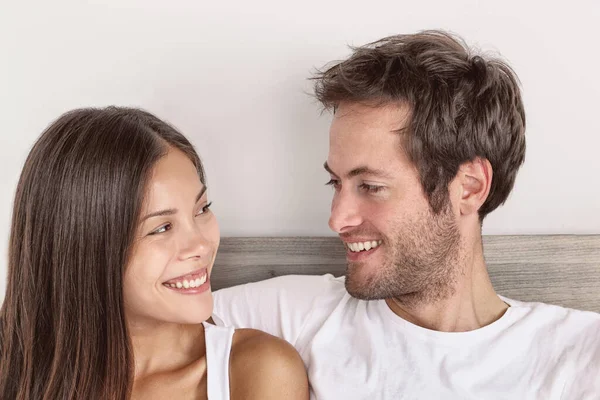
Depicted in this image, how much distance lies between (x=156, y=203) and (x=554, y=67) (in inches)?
42.4

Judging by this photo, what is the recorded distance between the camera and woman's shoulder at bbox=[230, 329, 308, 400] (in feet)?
4.26

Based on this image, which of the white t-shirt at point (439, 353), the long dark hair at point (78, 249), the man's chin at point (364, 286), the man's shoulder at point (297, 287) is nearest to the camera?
the long dark hair at point (78, 249)

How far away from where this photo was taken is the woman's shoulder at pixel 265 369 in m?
1.30

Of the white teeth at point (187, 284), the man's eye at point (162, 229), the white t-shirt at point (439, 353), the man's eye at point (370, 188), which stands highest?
the man's eye at point (370, 188)

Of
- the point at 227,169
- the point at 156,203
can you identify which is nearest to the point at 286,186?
the point at 227,169

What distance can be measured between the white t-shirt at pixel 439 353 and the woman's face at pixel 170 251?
0.82 feet

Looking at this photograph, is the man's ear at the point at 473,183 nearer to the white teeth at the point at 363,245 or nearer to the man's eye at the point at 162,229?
the white teeth at the point at 363,245

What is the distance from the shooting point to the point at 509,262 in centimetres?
165

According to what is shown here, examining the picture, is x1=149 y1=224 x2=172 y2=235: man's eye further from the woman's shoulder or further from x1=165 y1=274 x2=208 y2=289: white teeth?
the woman's shoulder

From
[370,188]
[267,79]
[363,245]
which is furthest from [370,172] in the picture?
[267,79]

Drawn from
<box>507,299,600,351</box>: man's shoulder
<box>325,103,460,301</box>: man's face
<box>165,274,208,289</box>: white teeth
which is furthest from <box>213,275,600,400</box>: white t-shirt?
<box>165,274,208,289</box>: white teeth

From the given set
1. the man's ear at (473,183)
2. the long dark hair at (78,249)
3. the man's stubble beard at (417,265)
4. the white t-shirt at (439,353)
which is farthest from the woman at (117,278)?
the man's ear at (473,183)

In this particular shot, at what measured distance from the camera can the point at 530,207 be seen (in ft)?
5.55

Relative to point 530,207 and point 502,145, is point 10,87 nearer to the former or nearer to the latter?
point 502,145
